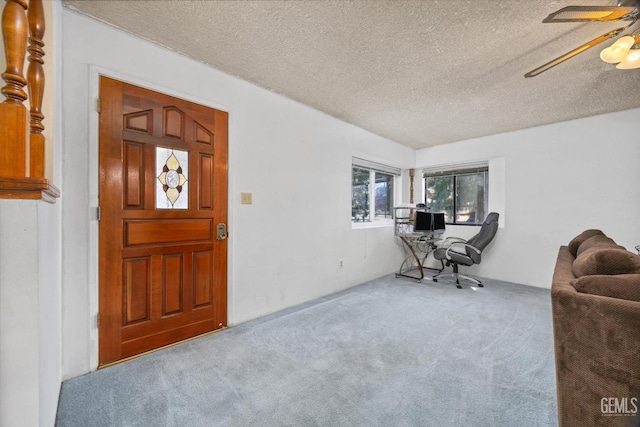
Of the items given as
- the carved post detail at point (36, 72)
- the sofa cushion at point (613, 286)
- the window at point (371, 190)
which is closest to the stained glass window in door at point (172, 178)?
the carved post detail at point (36, 72)

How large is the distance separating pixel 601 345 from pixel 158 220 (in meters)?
2.54

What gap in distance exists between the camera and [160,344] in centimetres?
207

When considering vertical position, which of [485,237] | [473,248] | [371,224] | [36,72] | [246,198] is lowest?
[473,248]

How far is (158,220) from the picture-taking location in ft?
6.71

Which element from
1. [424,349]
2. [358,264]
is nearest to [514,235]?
[358,264]

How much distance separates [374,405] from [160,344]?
166cm

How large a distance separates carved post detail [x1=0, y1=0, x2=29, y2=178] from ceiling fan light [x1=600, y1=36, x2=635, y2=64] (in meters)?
2.87

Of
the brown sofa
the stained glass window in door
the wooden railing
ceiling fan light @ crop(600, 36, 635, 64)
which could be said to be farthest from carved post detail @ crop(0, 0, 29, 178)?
ceiling fan light @ crop(600, 36, 635, 64)

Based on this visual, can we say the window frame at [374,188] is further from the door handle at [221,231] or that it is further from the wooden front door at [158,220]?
the wooden front door at [158,220]

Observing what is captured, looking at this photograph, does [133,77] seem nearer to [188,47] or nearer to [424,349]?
[188,47]

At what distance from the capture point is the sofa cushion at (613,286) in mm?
937

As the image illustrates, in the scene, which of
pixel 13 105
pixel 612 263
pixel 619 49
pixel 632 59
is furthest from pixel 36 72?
pixel 632 59

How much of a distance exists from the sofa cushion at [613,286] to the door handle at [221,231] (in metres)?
2.34

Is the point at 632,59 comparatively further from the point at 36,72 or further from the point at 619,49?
the point at 36,72
